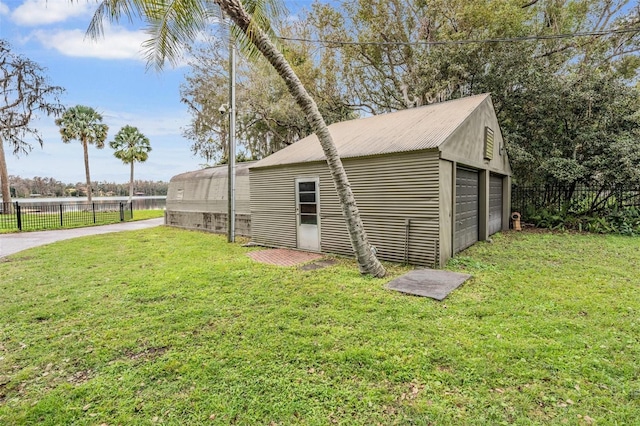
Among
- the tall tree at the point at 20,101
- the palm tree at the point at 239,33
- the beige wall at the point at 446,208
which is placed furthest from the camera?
the tall tree at the point at 20,101

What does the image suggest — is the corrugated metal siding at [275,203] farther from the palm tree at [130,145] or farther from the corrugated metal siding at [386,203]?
the palm tree at [130,145]

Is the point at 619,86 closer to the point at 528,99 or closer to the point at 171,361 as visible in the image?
the point at 528,99

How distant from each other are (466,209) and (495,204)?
3359mm

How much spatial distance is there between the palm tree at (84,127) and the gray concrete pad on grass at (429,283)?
95.9ft

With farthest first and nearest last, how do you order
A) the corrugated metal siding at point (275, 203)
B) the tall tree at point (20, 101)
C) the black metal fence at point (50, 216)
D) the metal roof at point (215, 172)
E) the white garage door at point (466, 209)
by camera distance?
1. the tall tree at point (20, 101)
2. the black metal fence at point (50, 216)
3. the metal roof at point (215, 172)
4. the corrugated metal siding at point (275, 203)
5. the white garage door at point (466, 209)

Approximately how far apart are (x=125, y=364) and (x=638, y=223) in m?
13.7

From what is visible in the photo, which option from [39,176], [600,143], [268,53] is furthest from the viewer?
[39,176]

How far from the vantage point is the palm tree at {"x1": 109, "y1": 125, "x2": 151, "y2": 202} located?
90.6 feet

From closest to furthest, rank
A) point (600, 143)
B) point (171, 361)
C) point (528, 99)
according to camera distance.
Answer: point (171, 361)
point (600, 143)
point (528, 99)

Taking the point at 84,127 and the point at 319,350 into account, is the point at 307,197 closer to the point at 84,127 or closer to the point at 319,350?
the point at 319,350

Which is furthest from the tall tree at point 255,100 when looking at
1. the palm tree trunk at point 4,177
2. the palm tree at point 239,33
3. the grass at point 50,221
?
the palm tree trunk at point 4,177

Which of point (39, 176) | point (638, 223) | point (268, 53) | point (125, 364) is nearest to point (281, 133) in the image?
point (268, 53)

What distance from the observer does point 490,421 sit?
2.09m

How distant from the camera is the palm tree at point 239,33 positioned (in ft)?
15.3
